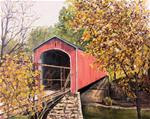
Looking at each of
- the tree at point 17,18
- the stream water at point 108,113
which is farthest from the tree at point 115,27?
the stream water at point 108,113

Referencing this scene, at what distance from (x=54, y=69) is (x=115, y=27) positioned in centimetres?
1429

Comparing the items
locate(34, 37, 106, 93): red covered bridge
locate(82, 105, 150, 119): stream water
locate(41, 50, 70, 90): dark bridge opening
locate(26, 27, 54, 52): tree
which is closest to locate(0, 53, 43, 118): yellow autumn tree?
locate(34, 37, 106, 93): red covered bridge

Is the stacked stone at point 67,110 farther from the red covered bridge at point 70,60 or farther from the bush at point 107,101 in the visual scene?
the bush at point 107,101

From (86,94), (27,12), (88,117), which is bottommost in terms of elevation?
(88,117)

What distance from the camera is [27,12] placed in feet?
60.0

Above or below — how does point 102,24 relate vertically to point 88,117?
above

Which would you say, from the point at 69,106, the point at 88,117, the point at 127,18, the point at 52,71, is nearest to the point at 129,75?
the point at 127,18

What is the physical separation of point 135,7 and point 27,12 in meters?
12.7

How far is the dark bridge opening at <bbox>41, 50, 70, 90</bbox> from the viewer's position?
1844 cm

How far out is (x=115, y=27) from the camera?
6508mm

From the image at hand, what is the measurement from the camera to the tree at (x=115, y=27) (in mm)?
6484

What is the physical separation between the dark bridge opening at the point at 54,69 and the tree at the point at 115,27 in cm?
1154

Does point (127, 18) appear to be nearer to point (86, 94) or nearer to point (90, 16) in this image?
point (90, 16)

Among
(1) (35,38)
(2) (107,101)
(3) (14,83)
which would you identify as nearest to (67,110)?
(2) (107,101)
